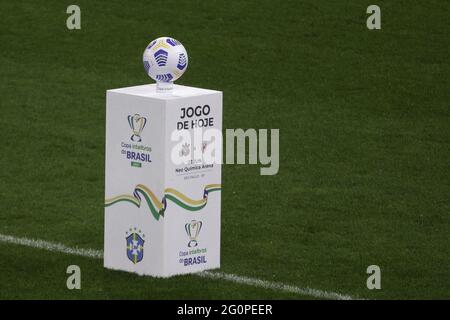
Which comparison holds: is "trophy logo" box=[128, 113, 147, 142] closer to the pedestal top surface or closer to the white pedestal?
the white pedestal

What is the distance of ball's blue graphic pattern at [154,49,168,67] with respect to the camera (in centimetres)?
1172

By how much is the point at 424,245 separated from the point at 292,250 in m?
1.31

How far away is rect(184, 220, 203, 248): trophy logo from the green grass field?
0.34 meters

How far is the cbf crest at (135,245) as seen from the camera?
11711mm

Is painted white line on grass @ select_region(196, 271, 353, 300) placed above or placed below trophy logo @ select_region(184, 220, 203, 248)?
below

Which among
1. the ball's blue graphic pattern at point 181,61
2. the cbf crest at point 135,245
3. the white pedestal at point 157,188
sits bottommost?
the cbf crest at point 135,245

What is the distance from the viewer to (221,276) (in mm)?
11891

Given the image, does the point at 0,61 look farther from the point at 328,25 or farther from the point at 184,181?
the point at 184,181

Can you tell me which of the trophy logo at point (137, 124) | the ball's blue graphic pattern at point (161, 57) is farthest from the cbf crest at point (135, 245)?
the ball's blue graphic pattern at point (161, 57)

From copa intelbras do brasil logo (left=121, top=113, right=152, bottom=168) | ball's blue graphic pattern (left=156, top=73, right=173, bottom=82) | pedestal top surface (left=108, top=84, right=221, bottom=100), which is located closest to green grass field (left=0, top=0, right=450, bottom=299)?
copa intelbras do brasil logo (left=121, top=113, right=152, bottom=168)

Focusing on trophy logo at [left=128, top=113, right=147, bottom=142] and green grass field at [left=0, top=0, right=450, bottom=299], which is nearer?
trophy logo at [left=128, top=113, right=147, bottom=142]

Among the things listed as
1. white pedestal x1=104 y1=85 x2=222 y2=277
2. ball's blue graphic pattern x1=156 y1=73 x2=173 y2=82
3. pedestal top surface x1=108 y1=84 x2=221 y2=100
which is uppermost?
ball's blue graphic pattern x1=156 y1=73 x2=173 y2=82

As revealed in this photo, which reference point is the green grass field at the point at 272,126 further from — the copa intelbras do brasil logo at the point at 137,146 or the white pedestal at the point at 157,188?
the copa intelbras do brasil logo at the point at 137,146

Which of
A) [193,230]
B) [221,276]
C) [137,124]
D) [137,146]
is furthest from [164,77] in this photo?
[221,276]
